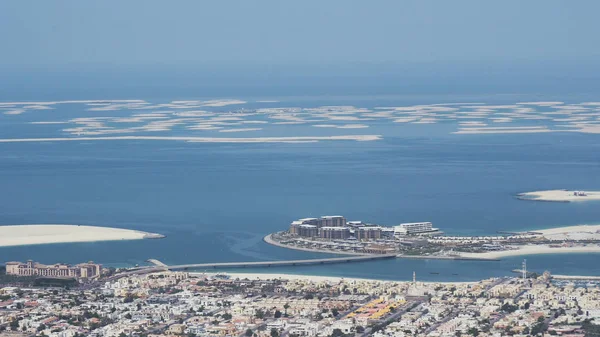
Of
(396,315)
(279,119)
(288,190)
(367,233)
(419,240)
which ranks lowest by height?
(396,315)

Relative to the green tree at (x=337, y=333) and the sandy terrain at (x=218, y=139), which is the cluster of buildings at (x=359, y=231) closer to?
the green tree at (x=337, y=333)

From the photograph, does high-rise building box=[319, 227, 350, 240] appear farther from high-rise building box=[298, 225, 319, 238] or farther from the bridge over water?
the bridge over water

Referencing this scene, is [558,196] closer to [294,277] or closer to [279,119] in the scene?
[294,277]

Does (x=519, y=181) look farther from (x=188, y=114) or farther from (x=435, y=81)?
(x=435, y=81)

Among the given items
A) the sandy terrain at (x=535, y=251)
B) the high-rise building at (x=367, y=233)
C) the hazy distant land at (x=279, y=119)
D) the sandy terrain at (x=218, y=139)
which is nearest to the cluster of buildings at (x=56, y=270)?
the high-rise building at (x=367, y=233)

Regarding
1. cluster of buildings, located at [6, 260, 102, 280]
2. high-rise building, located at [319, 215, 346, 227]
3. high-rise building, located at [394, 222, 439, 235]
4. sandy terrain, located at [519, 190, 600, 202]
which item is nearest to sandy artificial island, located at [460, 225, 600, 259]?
high-rise building, located at [394, 222, 439, 235]

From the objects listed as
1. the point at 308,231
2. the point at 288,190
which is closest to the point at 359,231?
the point at 308,231

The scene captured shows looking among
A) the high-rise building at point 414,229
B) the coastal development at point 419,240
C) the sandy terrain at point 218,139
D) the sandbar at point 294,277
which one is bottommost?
the sandbar at point 294,277
